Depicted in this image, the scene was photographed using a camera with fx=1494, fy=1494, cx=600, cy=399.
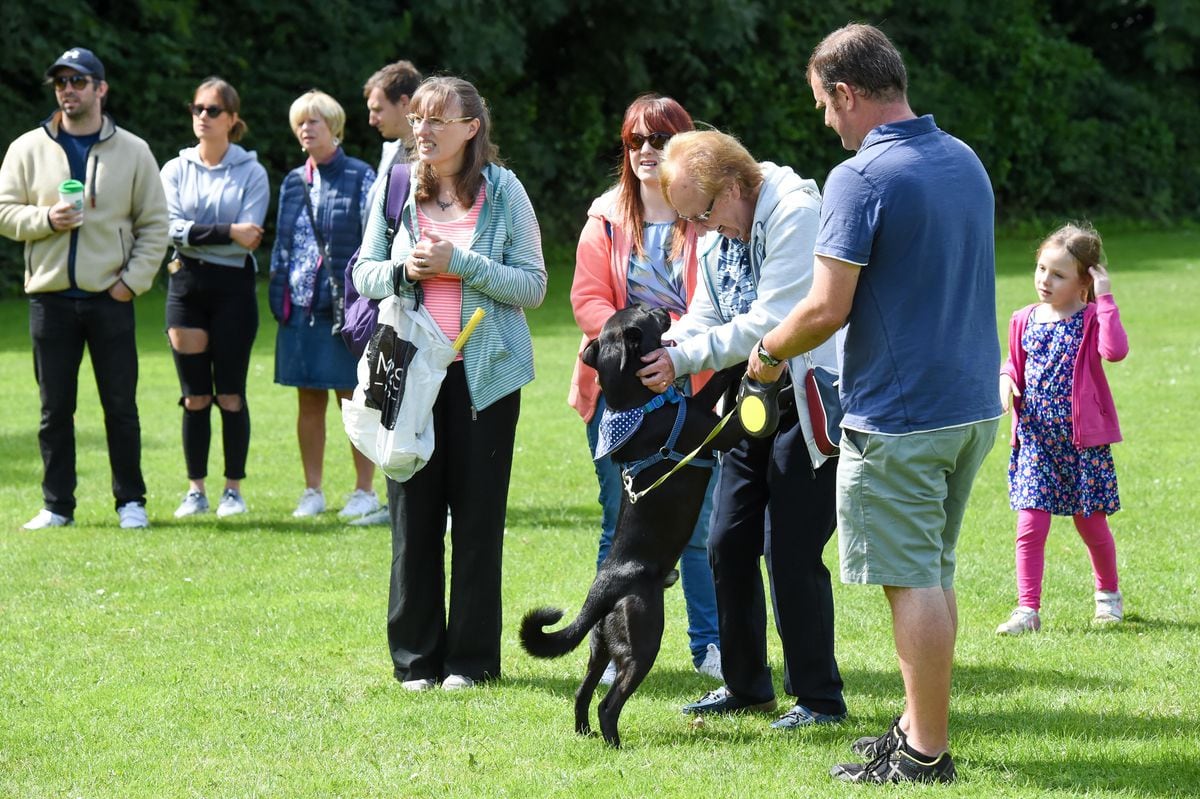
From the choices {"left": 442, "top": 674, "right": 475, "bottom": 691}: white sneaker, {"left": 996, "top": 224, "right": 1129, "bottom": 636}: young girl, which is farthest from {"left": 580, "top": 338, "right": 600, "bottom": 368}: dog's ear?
{"left": 996, "top": 224, "right": 1129, "bottom": 636}: young girl

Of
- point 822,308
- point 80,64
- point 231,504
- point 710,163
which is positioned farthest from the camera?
point 231,504

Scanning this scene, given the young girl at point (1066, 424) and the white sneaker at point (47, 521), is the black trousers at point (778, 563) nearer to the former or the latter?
the young girl at point (1066, 424)

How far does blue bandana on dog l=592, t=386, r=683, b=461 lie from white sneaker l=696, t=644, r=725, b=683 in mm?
1121

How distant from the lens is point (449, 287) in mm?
5398

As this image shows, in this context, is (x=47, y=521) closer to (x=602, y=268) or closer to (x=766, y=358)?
(x=602, y=268)

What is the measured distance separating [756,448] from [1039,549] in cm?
190

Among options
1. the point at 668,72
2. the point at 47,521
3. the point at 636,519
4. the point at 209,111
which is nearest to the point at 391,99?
the point at 209,111

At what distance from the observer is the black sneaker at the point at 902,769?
13.8 ft

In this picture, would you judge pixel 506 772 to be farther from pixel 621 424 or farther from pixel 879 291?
pixel 879 291

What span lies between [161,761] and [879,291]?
8.48 ft

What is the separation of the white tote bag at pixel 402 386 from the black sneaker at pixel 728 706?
1271 mm

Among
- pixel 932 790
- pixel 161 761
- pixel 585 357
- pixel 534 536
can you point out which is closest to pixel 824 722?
pixel 932 790

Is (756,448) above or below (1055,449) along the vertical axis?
above

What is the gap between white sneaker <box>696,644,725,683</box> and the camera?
558 cm
